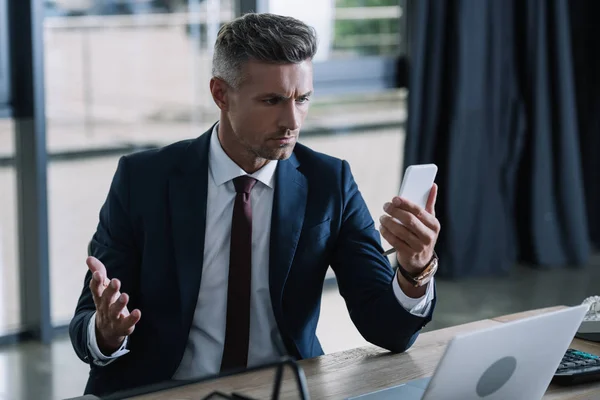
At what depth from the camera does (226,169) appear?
2.01 m

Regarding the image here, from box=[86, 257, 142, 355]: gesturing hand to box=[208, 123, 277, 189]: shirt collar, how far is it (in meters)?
0.39

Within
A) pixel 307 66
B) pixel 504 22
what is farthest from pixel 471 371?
pixel 504 22

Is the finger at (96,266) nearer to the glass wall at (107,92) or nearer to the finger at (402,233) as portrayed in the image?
the finger at (402,233)

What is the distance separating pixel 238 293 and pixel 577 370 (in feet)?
2.22

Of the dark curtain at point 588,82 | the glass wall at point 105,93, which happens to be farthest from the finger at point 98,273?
the dark curtain at point 588,82

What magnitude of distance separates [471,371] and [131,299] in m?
0.84

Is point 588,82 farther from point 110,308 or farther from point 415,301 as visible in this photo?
point 110,308

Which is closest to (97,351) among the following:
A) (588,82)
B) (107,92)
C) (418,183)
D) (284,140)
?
(284,140)

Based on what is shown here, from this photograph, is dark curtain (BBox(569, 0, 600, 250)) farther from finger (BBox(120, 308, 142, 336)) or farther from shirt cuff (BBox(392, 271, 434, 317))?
finger (BBox(120, 308, 142, 336))

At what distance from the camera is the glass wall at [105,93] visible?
4.13 meters

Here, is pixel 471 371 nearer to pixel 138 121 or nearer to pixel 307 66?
pixel 307 66

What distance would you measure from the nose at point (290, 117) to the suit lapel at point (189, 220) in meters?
0.20

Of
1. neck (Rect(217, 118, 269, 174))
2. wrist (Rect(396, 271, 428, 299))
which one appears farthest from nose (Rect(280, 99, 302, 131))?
wrist (Rect(396, 271, 428, 299))

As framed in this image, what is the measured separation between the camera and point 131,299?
6.38 feet
